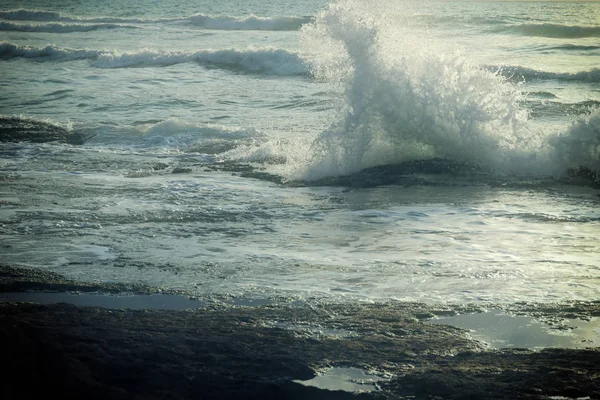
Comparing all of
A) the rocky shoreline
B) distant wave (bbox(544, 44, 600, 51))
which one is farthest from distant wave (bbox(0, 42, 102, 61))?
the rocky shoreline

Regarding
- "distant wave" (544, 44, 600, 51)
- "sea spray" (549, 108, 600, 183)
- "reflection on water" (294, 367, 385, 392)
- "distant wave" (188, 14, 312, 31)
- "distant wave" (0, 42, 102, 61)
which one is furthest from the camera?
"distant wave" (188, 14, 312, 31)

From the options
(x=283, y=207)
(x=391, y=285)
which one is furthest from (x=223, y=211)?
(x=391, y=285)

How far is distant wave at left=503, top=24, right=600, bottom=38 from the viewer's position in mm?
29250

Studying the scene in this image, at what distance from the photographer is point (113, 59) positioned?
935 inches

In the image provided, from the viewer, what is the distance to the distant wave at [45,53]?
82.7ft

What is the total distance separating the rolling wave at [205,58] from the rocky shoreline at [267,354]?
17.5 meters

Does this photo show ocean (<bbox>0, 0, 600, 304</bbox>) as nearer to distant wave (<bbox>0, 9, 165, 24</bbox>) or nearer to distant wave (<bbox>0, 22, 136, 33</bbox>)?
distant wave (<bbox>0, 22, 136, 33</bbox>)

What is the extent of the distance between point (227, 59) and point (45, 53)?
720 centimetres

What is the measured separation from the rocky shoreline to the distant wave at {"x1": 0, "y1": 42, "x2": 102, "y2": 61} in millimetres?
22511

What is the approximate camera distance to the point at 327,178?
891 centimetres

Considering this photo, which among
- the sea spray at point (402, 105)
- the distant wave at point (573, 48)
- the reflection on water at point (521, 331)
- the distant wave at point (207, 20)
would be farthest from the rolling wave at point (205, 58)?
the reflection on water at point (521, 331)

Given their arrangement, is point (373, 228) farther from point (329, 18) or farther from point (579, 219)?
point (329, 18)

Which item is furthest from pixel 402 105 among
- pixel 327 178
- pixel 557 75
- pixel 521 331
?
pixel 557 75

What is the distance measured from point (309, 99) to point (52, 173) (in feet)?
26.2
